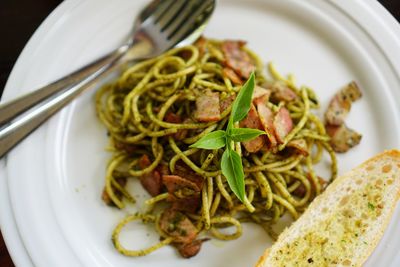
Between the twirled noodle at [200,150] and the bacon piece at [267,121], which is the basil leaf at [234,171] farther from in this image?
the bacon piece at [267,121]

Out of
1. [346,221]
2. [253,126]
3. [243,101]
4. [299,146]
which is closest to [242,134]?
[243,101]

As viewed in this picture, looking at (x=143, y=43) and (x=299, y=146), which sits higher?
(x=143, y=43)

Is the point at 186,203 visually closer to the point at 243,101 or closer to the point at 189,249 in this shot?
the point at 189,249

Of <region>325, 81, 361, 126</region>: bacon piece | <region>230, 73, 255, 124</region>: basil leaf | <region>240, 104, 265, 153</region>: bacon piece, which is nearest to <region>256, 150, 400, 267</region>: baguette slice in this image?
<region>325, 81, 361, 126</region>: bacon piece

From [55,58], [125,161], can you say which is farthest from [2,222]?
[55,58]

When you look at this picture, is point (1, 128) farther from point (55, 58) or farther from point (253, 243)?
point (253, 243)

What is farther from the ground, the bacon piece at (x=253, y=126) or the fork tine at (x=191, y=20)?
the fork tine at (x=191, y=20)

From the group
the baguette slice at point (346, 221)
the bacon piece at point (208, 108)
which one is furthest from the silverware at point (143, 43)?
the baguette slice at point (346, 221)
